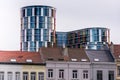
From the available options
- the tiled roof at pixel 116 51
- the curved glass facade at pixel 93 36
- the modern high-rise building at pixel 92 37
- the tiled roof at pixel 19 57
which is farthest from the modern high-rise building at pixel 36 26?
the tiled roof at pixel 19 57

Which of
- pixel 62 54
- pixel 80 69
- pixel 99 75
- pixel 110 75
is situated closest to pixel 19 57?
pixel 62 54

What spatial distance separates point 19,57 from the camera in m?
84.0

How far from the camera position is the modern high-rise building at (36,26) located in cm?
18012

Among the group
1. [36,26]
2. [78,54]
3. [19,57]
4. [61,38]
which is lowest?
[19,57]

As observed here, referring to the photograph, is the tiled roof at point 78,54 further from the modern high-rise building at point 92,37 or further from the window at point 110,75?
the modern high-rise building at point 92,37

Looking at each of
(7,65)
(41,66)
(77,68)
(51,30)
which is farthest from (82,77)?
(51,30)

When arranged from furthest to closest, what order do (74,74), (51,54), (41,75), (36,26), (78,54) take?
(36,26) < (78,54) < (51,54) < (74,74) < (41,75)

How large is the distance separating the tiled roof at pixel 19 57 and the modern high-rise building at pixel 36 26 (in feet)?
305

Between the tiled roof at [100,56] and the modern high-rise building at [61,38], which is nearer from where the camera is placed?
the tiled roof at [100,56]

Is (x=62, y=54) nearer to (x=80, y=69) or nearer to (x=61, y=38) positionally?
(x=80, y=69)

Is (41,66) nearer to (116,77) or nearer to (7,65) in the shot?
(7,65)

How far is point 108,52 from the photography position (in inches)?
3472

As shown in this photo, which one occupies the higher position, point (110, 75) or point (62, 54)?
point (62, 54)

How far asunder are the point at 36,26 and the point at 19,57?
3869 inches
